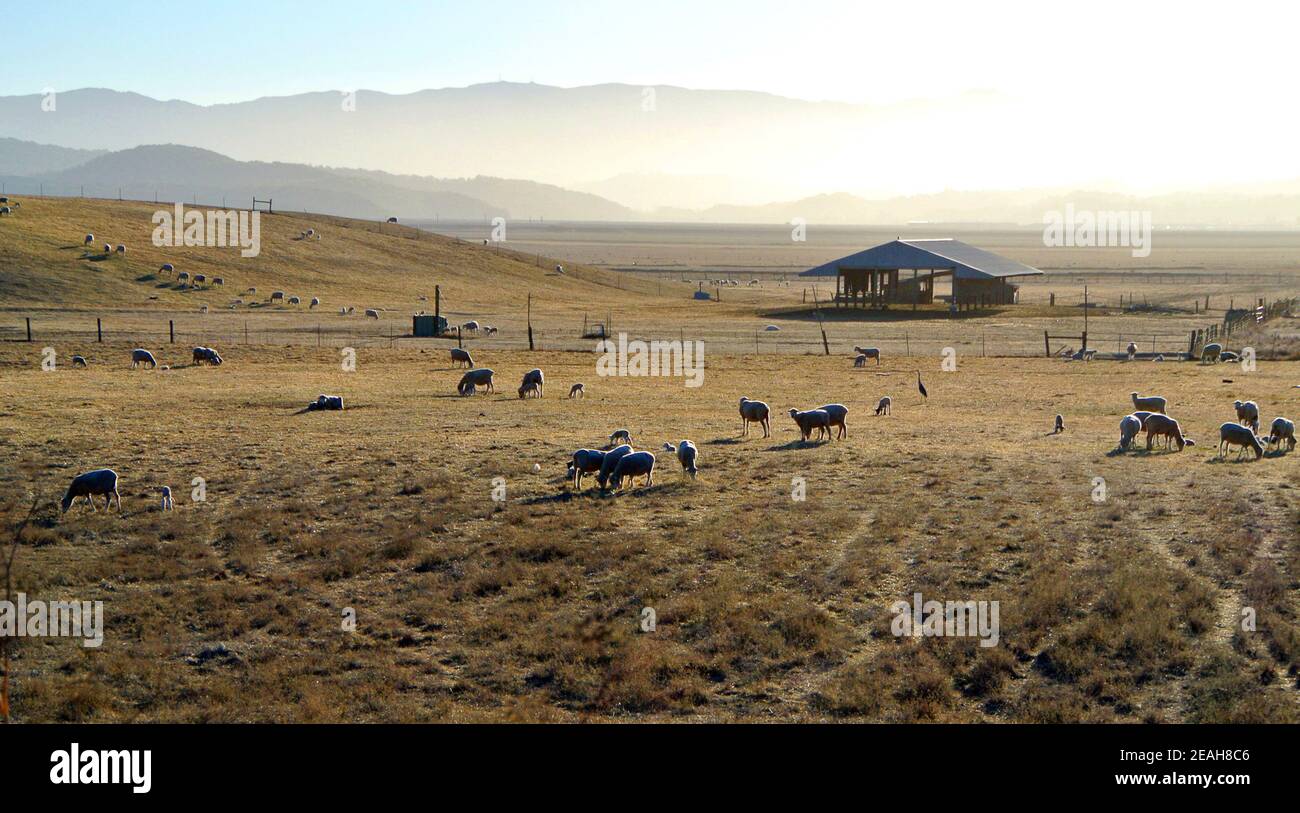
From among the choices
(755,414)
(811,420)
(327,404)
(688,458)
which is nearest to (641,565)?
(688,458)

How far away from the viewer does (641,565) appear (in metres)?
15.2

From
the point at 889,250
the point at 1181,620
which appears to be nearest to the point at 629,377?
the point at 1181,620

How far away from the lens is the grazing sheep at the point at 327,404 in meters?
29.3

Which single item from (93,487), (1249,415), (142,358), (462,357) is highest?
(462,357)

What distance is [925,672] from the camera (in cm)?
1158

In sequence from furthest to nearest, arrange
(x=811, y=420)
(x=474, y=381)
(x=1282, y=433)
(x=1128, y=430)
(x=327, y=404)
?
(x=474, y=381)
(x=327, y=404)
(x=811, y=420)
(x=1128, y=430)
(x=1282, y=433)

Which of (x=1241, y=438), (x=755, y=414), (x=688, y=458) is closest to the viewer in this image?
(x=688, y=458)

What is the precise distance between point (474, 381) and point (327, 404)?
5.40 meters

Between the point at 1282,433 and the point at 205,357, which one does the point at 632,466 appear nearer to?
the point at 1282,433

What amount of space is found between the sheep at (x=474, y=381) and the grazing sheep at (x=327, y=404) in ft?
14.8

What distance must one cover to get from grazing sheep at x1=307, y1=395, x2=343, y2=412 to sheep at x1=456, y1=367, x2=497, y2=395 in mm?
4522

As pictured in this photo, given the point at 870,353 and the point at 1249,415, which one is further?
the point at 870,353

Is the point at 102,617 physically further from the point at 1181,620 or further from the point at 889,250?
the point at 889,250

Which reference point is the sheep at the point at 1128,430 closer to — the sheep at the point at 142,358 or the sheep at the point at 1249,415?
the sheep at the point at 1249,415
